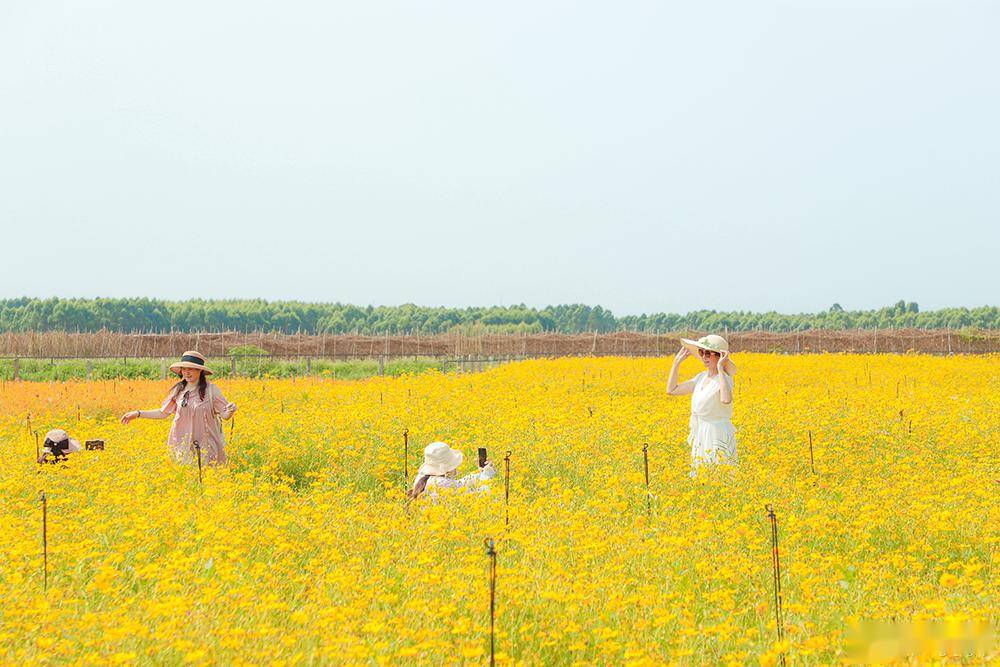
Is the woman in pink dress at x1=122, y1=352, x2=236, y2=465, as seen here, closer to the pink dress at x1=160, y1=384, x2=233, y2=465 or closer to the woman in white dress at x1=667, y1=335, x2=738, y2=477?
the pink dress at x1=160, y1=384, x2=233, y2=465

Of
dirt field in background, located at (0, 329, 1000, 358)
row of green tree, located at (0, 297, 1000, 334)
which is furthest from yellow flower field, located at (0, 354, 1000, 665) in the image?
row of green tree, located at (0, 297, 1000, 334)

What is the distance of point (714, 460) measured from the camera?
24.6 feet

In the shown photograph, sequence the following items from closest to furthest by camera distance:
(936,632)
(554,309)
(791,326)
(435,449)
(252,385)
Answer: (936,632) < (435,449) < (252,385) < (791,326) < (554,309)

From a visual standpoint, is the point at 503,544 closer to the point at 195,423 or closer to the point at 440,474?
the point at 440,474

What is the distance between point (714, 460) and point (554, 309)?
9631cm

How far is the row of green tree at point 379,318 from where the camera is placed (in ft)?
253

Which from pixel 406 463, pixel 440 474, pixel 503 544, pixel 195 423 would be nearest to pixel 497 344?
pixel 195 423

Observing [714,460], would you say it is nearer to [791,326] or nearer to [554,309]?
[791,326]

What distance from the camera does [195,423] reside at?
25.9ft

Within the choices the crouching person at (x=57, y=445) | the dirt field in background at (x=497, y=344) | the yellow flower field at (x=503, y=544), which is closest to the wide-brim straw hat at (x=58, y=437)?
the crouching person at (x=57, y=445)

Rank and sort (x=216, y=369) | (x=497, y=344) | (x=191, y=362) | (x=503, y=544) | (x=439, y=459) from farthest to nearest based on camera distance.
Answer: (x=497, y=344) → (x=216, y=369) → (x=191, y=362) → (x=439, y=459) → (x=503, y=544)

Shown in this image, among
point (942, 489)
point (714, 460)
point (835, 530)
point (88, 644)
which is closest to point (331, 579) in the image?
point (88, 644)

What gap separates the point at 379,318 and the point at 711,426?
92.0 meters

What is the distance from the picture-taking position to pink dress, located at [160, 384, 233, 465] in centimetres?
787
